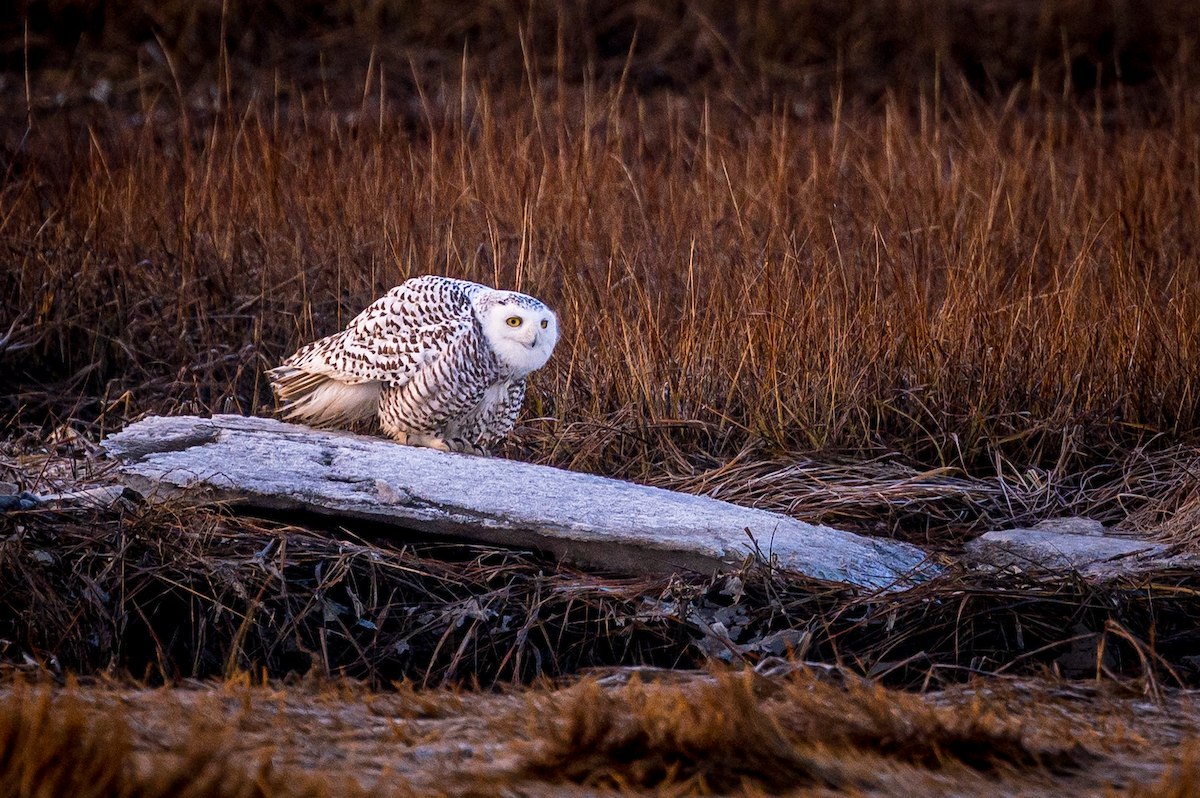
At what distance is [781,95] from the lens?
986 centimetres

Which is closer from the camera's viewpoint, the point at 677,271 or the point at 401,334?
the point at 401,334

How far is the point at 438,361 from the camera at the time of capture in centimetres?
325

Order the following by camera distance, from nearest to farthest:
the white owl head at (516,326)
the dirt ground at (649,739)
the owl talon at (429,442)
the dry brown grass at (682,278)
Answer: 1. the dirt ground at (649,739)
2. the white owl head at (516,326)
3. the owl talon at (429,442)
4. the dry brown grass at (682,278)

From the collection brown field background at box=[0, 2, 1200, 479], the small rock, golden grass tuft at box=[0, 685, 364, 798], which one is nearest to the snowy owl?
brown field background at box=[0, 2, 1200, 479]

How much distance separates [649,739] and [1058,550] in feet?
5.69

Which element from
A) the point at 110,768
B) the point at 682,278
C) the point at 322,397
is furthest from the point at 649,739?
the point at 682,278

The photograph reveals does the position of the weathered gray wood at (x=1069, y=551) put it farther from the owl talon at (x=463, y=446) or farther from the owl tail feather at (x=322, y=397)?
the owl tail feather at (x=322, y=397)

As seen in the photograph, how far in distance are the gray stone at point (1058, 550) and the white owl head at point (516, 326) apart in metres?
1.28

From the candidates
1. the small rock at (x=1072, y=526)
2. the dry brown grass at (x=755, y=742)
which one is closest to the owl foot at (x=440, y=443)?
the small rock at (x=1072, y=526)

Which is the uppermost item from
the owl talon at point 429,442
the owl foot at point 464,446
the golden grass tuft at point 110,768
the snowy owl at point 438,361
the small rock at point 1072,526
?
the snowy owl at point 438,361

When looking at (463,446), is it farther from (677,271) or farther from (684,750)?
(684,750)

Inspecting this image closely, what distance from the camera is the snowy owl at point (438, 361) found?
3.25 meters

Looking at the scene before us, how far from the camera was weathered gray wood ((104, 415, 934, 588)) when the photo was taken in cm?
278

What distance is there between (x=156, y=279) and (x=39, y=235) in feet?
1.66
